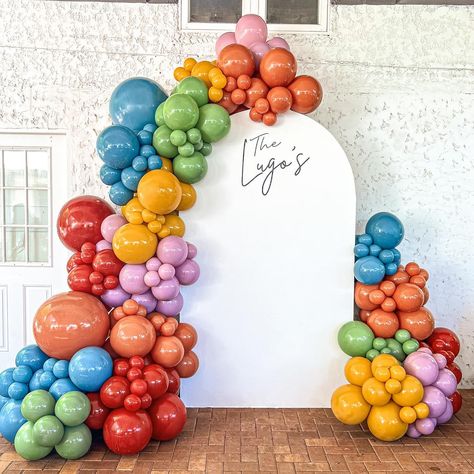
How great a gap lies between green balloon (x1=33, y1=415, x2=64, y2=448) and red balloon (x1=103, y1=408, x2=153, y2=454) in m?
0.28

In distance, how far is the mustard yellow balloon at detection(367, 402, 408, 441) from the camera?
3.39 m

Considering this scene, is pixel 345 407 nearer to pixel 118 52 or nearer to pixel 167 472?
pixel 167 472

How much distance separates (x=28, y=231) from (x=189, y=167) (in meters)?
1.72

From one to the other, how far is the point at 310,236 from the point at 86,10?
8.18ft

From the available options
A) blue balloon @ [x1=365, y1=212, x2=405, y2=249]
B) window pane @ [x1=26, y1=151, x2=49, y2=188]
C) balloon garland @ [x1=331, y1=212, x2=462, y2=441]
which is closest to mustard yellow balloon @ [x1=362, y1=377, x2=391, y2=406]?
balloon garland @ [x1=331, y1=212, x2=462, y2=441]

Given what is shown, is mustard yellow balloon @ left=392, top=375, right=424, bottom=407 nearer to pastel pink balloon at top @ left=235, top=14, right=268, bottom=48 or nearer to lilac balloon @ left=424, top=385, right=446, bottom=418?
lilac balloon @ left=424, top=385, right=446, bottom=418

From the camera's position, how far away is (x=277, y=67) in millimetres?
3629

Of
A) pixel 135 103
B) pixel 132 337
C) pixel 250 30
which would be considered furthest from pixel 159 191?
pixel 250 30

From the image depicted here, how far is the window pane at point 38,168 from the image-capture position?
4.45 meters

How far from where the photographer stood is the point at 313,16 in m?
4.36

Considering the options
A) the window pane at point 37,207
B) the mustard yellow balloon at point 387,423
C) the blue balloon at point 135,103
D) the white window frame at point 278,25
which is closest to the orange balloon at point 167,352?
the mustard yellow balloon at point 387,423

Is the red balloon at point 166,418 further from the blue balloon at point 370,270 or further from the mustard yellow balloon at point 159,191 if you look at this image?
the blue balloon at point 370,270

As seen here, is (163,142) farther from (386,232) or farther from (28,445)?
(28,445)

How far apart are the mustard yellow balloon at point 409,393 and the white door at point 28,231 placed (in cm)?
272
